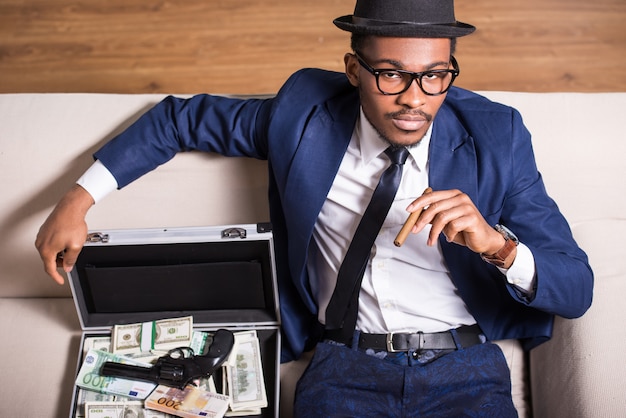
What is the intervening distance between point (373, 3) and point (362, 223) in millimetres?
535

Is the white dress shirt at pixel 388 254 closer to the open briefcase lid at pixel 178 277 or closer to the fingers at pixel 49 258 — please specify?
the open briefcase lid at pixel 178 277

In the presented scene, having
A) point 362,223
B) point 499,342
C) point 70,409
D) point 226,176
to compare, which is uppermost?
point 226,176

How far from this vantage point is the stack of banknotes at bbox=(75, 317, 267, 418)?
1.85 m

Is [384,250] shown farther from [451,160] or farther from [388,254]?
[451,160]

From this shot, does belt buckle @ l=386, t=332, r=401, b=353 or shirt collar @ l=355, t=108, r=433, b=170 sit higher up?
shirt collar @ l=355, t=108, r=433, b=170

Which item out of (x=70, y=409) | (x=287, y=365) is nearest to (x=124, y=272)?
(x=70, y=409)

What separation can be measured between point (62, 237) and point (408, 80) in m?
0.92

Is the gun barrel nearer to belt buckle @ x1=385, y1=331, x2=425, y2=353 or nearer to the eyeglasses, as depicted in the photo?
belt buckle @ x1=385, y1=331, x2=425, y2=353

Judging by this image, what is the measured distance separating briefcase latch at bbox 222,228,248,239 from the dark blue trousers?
0.42 metres

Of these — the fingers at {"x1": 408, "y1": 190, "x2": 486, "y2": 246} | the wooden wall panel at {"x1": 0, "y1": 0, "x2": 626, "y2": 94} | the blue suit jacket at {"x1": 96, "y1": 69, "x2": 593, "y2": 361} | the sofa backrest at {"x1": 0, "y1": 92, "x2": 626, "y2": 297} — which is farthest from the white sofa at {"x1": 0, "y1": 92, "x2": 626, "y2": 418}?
the wooden wall panel at {"x1": 0, "y1": 0, "x2": 626, "y2": 94}

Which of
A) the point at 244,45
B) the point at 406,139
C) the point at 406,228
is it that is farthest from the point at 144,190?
the point at 244,45

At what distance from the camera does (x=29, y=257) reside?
7.32ft

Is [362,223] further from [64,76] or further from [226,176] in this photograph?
[64,76]

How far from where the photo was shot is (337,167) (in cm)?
188
